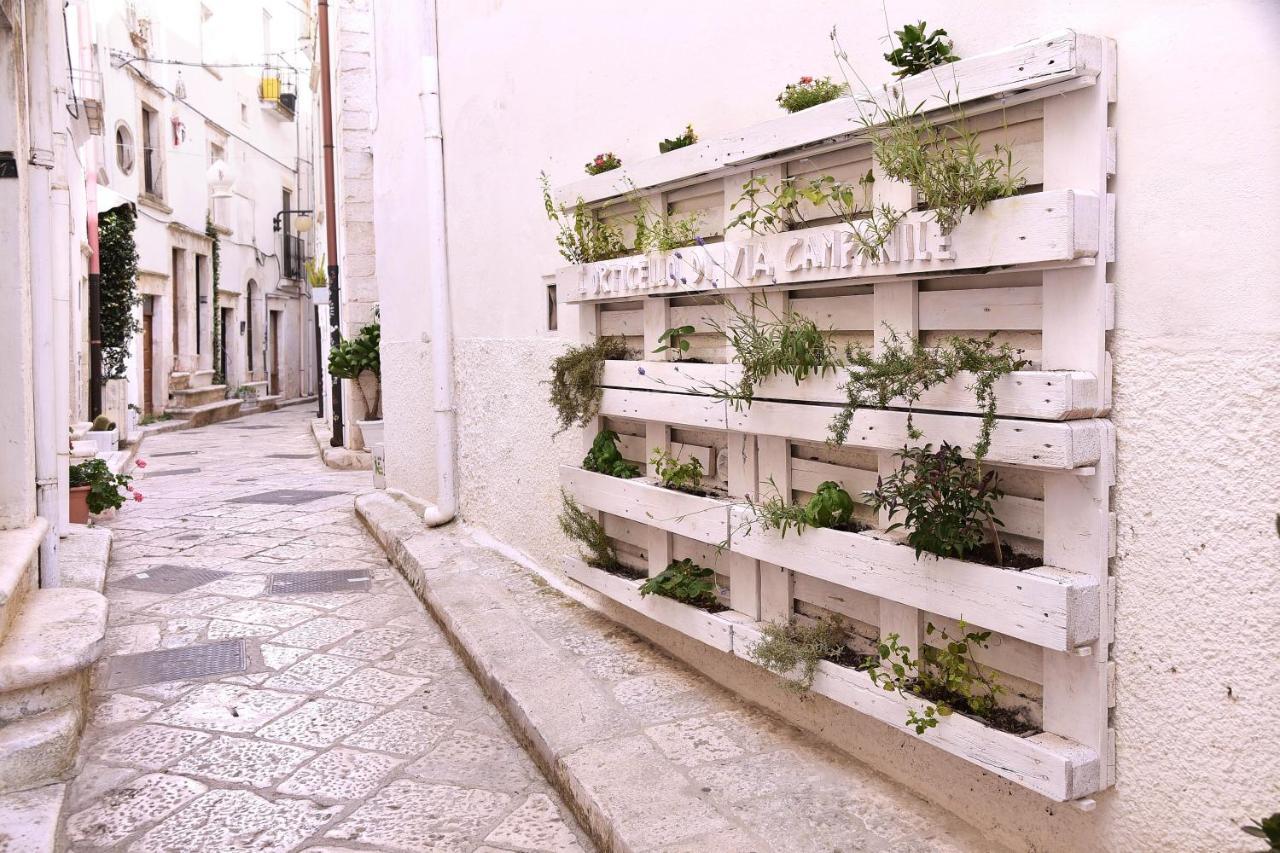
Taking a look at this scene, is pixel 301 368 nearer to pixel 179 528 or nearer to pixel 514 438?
pixel 179 528

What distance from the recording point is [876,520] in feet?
10.0

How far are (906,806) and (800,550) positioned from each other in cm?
72

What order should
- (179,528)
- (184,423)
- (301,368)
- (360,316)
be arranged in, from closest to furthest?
(179,528) → (360,316) → (184,423) → (301,368)

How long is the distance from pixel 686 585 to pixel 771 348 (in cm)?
112

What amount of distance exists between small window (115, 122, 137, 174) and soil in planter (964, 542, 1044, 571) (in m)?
18.6

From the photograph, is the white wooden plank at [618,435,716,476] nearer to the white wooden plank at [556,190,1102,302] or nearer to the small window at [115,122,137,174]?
the white wooden plank at [556,190,1102,302]

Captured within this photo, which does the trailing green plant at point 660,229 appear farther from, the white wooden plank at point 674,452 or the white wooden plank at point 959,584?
the white wooden plank at point 959,584

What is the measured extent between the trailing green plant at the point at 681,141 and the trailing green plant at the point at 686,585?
1455 millimetres

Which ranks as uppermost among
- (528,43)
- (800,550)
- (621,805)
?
(528,43)

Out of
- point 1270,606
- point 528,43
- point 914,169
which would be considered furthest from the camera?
point 528,43

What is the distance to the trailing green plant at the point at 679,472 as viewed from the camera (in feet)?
12.6

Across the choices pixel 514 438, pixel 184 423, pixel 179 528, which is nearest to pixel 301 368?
pixel 184 423

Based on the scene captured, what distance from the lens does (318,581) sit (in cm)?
644

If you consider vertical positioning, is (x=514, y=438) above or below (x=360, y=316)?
below
